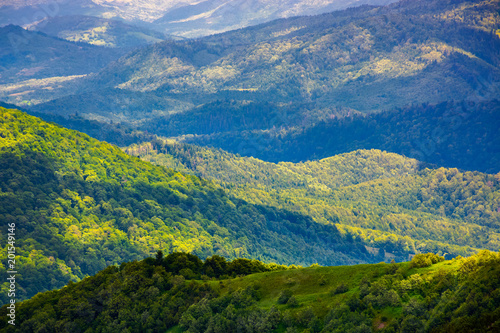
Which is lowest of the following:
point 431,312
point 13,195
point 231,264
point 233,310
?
point 13,195

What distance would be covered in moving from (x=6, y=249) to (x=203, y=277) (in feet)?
282

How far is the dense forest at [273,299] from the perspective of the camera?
2431 inches

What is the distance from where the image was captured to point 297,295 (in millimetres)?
84375

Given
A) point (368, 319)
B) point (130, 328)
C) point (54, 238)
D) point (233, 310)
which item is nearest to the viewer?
point (368, 319)

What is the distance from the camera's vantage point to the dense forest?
203 ft

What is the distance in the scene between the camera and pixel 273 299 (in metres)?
84.7

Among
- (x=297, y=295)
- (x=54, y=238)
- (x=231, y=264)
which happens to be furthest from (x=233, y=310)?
(x=54, y=238)

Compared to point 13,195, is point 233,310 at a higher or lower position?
higher

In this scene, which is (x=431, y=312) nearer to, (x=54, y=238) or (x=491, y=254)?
(x=491, y=254)

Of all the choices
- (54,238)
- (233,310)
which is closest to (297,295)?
(233,310)

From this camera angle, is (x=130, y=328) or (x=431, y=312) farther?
(x=130, y=328)

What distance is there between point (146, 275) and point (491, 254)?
51.8 metres

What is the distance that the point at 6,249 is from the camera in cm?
16362

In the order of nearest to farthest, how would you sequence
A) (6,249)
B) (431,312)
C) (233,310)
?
(431,312)
(233,310)
(6,249)
